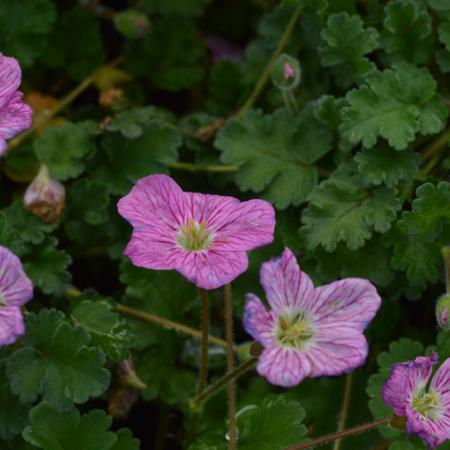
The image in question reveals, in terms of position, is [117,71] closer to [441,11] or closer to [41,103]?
[41,103]

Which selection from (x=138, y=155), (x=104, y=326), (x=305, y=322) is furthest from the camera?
(x=138, y=155)

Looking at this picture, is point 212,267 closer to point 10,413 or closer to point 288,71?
point 10,413

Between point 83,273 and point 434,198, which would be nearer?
point 434,198

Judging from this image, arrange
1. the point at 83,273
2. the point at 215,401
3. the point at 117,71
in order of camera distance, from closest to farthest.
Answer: the point at 215,401
the point at 83,273
the point at 117,71

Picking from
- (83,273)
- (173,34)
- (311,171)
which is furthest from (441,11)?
(83,273)

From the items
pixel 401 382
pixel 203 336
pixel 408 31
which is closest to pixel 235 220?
pixel 203 336

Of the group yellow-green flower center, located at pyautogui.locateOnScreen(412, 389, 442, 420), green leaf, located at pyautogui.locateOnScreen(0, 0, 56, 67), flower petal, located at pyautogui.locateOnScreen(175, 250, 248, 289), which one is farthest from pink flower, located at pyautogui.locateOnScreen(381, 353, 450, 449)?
green leaf, located at pyautogui.locateOnScreen(0, 0, 56, 67)
